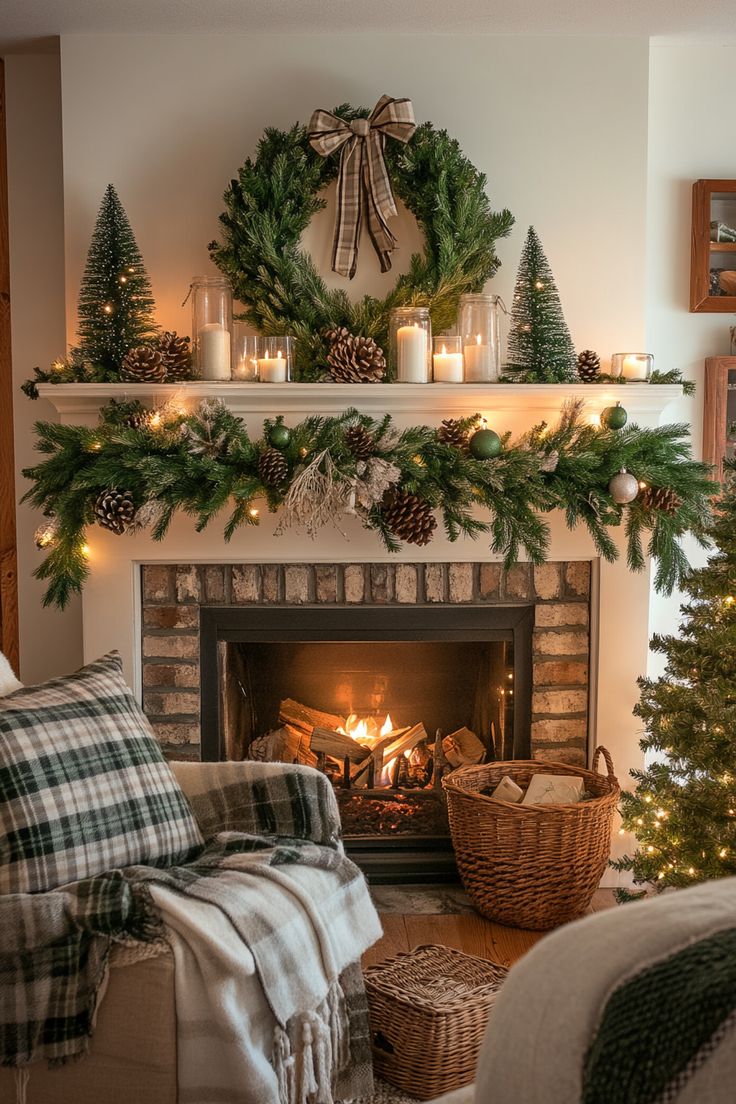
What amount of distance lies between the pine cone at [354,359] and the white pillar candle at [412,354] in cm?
6

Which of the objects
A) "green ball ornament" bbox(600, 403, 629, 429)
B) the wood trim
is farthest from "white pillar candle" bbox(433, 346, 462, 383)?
the wood trim

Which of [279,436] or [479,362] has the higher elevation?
[479,362]

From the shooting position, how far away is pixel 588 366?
2.67 m

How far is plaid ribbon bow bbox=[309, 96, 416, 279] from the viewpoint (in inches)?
104

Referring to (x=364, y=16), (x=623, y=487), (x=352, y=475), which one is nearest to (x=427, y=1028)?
(x=352, y=475)

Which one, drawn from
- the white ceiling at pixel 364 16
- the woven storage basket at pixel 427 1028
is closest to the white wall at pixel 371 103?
the white ceiling at pixel 364 16

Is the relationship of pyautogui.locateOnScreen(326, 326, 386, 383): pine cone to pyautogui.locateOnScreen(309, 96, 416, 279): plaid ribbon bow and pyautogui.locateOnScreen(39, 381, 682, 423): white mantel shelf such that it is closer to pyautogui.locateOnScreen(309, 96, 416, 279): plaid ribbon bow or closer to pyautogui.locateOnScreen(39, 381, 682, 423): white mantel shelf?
pyautogui.locateOnScreen(39, 381, 682, 423): white mantel shelf

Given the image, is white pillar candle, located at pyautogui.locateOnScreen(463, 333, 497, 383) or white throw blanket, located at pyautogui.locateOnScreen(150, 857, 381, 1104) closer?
white throw blanket, located at pyautogui.locateOnScreen(150, 857, 381, 1104)

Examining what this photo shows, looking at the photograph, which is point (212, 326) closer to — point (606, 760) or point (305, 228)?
point (305, 228)

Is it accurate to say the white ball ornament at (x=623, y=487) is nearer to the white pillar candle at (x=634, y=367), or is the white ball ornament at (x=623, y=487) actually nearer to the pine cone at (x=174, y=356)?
the white pillar candle at (x=634, y=367)

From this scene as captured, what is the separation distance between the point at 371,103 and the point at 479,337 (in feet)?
2.45

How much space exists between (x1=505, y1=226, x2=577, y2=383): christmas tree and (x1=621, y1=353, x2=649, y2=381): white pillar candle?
0.47 ft

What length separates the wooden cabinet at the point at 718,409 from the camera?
3035mm

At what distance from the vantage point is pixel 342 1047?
183 cm
